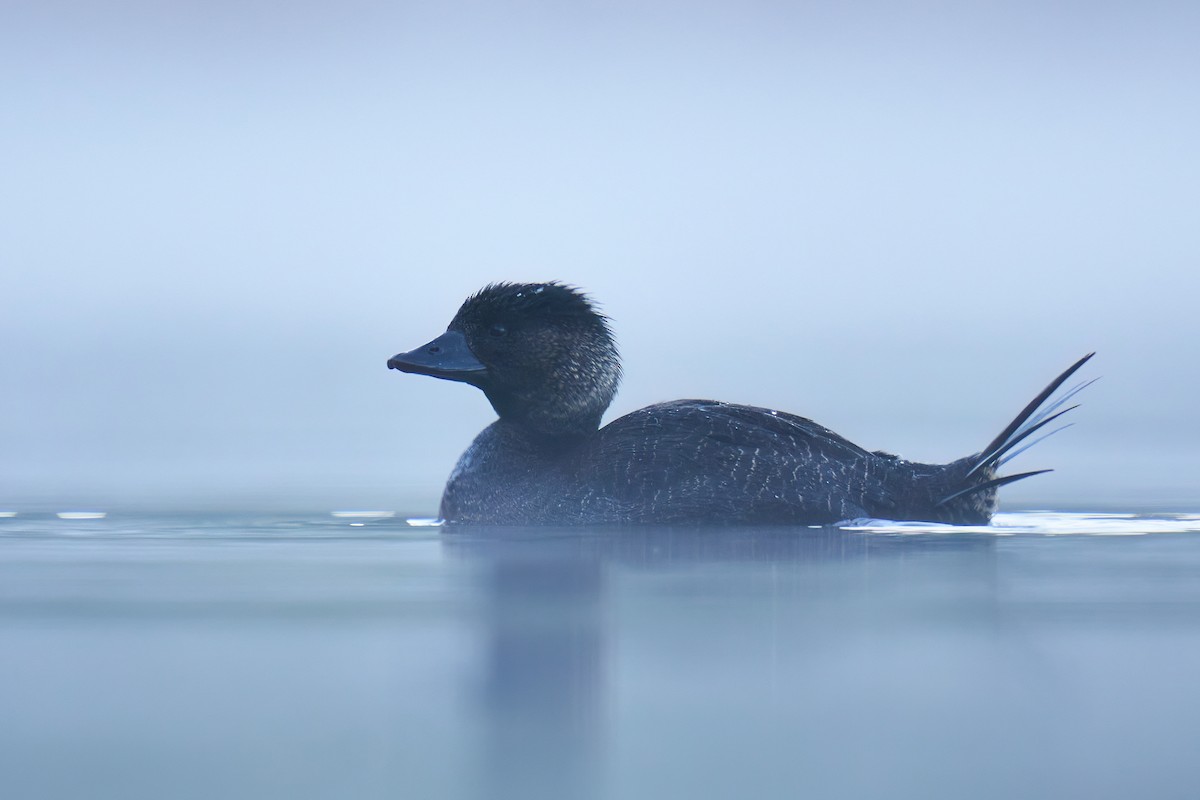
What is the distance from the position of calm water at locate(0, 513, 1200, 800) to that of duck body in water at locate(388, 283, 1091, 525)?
0.84 meters

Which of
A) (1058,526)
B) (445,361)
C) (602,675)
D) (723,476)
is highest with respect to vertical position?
(445,361)

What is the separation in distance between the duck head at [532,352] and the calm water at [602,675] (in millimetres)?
1325

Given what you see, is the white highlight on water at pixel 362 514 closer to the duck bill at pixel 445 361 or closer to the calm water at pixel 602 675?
the duck bill at pixel 445 361

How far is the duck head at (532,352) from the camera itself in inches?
245

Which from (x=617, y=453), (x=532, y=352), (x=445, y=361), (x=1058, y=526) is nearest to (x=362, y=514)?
(x=445, y=361)

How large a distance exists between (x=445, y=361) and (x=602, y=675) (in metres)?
3.41

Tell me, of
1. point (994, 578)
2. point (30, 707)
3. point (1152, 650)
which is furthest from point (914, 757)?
point (994, 578)

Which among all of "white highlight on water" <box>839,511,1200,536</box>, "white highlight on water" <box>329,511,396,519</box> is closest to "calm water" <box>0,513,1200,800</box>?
"white highlight on water" <box>839,511,1200,536</box>

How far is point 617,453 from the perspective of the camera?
19.3 feet

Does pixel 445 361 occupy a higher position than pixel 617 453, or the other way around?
pixel 445 361

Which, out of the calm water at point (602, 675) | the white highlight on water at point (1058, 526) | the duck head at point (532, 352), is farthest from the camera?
the duck head at point (532, 352)

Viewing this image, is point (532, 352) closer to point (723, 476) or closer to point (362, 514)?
point (723, 476)

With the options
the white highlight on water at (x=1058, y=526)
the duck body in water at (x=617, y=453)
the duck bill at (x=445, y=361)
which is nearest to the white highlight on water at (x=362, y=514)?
the duck body in water at (x=617, y=453)

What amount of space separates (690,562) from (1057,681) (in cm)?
197
